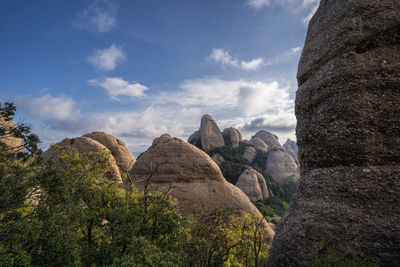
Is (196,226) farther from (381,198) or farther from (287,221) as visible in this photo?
(381,198)

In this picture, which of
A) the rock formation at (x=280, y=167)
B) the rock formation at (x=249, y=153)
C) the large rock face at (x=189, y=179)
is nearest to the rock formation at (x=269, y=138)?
the rock formation at (x=280, y=167)

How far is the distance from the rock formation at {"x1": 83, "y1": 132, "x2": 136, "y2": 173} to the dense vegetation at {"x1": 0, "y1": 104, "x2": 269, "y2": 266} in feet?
42.3

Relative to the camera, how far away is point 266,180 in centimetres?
5431

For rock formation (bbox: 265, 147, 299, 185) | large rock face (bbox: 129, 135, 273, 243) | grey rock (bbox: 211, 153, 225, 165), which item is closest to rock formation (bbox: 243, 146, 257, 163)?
rock formation (bbox: 265, 147, 299, 185)

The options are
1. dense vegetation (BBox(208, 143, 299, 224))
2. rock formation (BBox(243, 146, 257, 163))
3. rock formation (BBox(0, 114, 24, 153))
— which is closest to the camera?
rock formation (BBox(0, 114, 24, 153))

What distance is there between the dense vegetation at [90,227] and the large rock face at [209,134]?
4550 cm

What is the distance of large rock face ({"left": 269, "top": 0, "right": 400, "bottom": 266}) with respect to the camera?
251 inches

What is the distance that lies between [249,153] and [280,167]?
34.4 ft

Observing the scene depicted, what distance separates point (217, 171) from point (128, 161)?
41.5 feet

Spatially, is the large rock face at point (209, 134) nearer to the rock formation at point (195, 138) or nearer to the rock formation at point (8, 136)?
the rock formation at point (195, 138)

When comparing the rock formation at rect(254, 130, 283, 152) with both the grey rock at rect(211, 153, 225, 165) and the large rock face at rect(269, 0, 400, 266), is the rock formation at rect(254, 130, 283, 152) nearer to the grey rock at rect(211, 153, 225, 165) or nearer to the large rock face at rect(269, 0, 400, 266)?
the grey rock at rect(211, 153, 225, 165)

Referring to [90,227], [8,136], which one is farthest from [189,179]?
[8,136]

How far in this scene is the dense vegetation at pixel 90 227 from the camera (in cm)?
730

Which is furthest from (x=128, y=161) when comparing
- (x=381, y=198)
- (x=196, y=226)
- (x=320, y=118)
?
(x=381, y=198)
